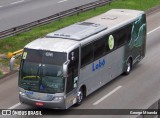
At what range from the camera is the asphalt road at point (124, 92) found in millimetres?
21125

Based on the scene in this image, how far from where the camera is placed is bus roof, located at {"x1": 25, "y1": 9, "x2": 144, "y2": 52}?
19969mm

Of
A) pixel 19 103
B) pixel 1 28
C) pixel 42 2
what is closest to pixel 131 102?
pixel 19 103

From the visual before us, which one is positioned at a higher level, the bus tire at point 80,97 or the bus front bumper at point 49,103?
the bus front bumper at point 49,103

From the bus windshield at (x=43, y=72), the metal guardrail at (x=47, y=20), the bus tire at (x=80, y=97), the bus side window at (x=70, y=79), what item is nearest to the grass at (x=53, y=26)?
the metal guardrail at (x=47, y=20)

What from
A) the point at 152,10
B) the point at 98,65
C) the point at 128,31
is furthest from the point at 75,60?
the point at 152,10

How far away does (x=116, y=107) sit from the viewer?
20.8 metres

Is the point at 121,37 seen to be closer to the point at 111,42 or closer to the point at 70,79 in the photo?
the point at 111,42

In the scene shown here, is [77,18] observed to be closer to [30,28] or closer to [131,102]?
[30,28]

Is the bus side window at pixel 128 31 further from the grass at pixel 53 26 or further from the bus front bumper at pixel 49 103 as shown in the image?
the bus front bumper at pixel 49 103

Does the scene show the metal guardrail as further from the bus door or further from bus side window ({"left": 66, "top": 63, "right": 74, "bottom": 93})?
bus side window ({"left": 66, "top": 63, "right": 74, "bottom": 93})

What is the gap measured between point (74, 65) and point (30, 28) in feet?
41.9

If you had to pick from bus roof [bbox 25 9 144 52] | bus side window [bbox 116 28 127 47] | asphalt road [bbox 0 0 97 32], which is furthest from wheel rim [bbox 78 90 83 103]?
asphalt road [bbox 0 0 97 32]

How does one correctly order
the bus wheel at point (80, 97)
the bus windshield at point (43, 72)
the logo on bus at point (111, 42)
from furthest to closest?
the logo on bus at point (111, 42) → the bus wheel at point (80, 97) → the bus windshield at point (43, 72)

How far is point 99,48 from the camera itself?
72.6ft
